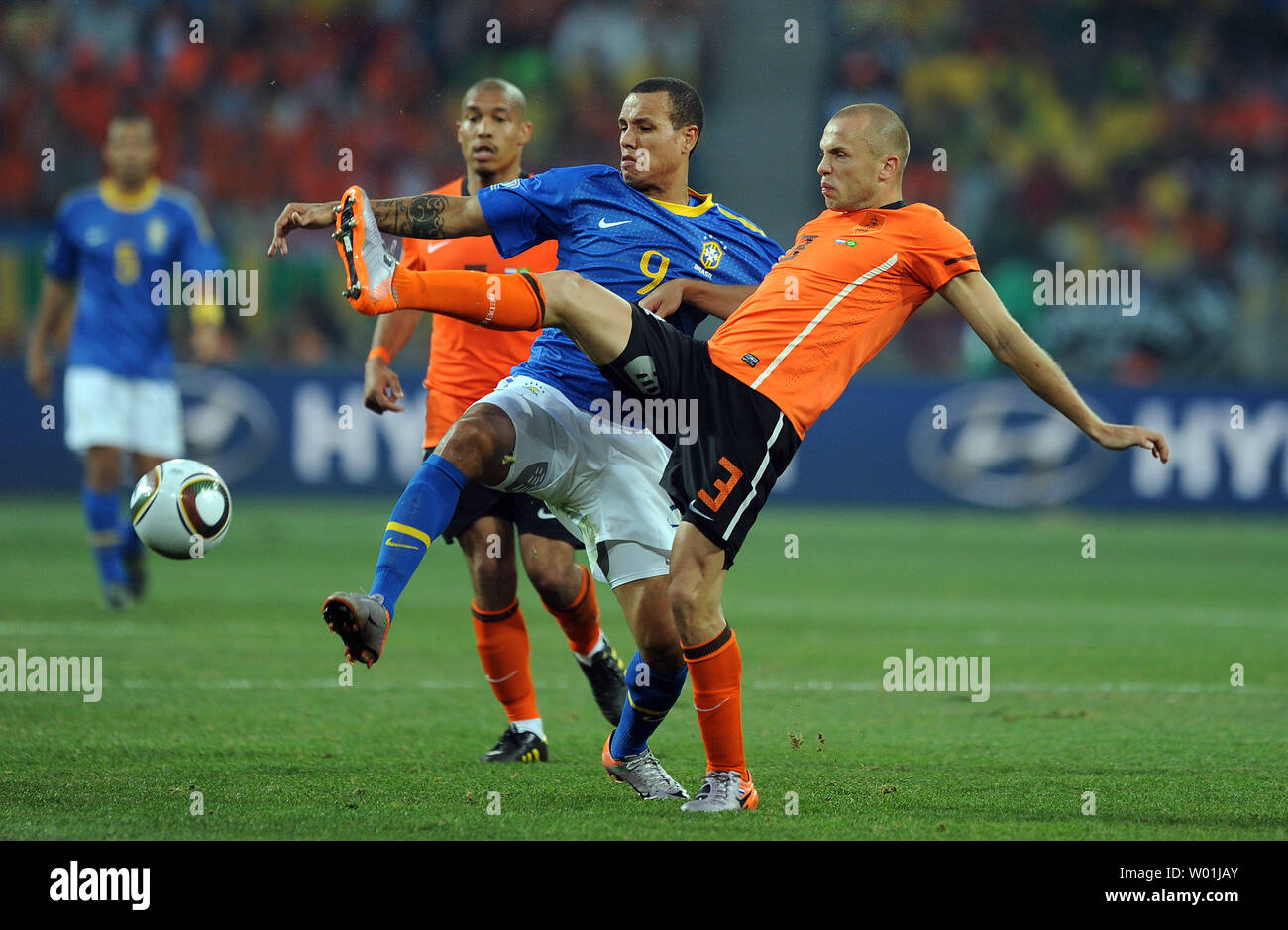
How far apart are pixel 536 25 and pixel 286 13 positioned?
3.03m

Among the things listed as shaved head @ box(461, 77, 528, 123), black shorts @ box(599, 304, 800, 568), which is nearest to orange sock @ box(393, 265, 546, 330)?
black shorts @ box(599, 304, 800, 568)

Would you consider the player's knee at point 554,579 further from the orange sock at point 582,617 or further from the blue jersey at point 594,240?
the blue jersey at point 594,240

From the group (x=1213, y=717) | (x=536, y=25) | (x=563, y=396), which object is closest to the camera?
(x=563, y=396)

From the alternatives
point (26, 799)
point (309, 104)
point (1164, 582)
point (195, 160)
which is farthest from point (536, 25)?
point (26, 799)

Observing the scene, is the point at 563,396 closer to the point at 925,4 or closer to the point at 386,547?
the point at 386,547

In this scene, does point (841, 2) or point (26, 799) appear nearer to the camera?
point (26, 799)

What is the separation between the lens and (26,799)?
4320mm

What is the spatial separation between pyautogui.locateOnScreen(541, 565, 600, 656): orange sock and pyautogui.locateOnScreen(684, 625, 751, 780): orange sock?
3.81 feet

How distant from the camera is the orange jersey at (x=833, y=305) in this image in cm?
453

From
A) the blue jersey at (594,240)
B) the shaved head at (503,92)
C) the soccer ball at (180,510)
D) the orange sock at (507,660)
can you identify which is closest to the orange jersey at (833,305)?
the blue jersey at (594,240)

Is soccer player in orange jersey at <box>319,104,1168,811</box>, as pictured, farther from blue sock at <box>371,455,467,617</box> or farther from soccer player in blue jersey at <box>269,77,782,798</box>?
blue sock at <box>371,455,467,617</box>

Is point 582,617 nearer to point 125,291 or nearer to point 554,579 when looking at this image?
point 554,579

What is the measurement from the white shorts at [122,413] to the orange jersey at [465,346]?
3887 millimetres
